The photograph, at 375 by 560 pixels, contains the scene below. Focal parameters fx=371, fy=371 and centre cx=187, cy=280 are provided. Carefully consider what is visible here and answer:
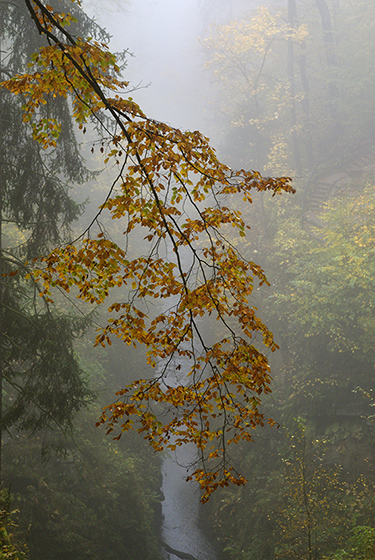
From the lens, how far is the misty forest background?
19.5 ft

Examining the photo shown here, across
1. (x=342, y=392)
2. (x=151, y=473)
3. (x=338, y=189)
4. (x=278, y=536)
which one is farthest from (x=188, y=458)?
(x=338, y=189)

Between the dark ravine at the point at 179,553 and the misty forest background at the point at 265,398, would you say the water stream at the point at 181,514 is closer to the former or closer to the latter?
the dark ravine at the point at 179,553

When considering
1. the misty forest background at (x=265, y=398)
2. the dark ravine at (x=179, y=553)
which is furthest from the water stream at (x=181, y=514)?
the misty forest background at (x=265, y=398)

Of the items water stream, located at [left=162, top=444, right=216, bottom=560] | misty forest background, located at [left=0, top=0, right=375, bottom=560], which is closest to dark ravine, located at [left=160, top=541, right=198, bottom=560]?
water stream, located at [left=162, top=444, right=216, bottom=560]

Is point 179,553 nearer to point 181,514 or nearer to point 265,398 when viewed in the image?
point 181,514

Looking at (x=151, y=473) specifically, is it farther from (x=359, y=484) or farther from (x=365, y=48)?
(x=365, y=48)

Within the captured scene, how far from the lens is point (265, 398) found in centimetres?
1195

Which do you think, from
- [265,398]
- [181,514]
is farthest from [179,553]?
[265,398]

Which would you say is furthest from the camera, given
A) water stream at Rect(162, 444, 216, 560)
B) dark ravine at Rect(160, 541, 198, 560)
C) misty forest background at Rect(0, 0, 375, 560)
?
water stream at Rect(162, 444, 216, 560)

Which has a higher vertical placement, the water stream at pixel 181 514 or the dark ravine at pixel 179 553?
the water stream at pixel 181 514

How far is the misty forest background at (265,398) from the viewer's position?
595 centimetres

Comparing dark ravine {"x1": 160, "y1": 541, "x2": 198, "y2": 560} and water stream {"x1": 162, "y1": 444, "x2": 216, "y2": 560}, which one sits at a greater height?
water stream {"x1": 162, "y1": 444, "x2": 216, "y2": 560}

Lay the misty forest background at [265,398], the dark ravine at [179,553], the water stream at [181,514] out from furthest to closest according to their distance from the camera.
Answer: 1. the water stream at [181,514]
2. the dark ravine at [179,553]
3. the misty forest background at [265,398]

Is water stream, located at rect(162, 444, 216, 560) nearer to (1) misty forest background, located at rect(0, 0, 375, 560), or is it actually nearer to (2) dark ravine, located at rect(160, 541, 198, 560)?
(2) dark ravine, located at rect(160, 541, 198, 560)
